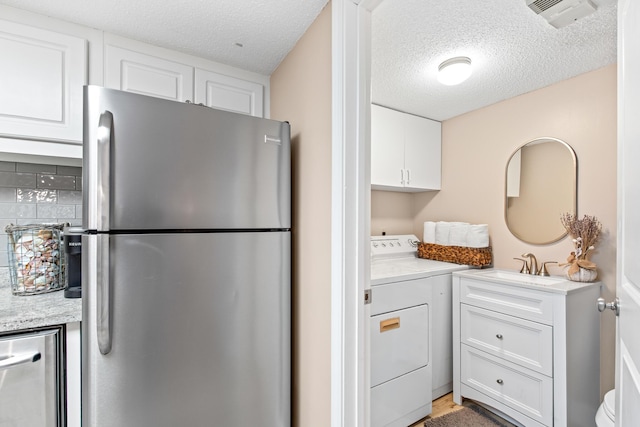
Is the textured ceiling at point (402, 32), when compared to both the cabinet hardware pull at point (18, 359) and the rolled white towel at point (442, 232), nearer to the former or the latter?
the rolled white towel at point (442, 232)

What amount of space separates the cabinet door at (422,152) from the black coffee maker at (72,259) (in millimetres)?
2324

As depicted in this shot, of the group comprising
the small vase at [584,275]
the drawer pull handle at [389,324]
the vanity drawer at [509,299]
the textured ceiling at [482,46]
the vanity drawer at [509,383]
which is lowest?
the vanity drawer at [509,383]

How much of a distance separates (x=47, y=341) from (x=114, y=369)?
297 millimetres

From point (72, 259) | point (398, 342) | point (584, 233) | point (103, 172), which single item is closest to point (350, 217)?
point (103, 172)

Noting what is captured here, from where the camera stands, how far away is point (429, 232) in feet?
8.87

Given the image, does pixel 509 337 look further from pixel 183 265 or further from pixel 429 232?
pixel 183 265

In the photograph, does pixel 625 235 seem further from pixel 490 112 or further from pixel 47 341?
pixel 490 112

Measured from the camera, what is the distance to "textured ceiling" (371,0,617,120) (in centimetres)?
138

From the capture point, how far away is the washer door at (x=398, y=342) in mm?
1679

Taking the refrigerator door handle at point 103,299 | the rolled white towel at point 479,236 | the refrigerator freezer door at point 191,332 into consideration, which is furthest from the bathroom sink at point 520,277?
the refrigerator door handle at point 103,299

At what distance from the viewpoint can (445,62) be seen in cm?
179

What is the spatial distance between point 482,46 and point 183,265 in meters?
1.94

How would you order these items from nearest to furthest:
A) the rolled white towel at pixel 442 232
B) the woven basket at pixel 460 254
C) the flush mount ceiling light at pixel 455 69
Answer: the flush mount ceiling light at pixel 455 69
the woven basket at pixel 460 254
the rolled white towel at pixel 442 232

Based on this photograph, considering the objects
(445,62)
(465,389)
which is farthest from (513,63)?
(465,389)
